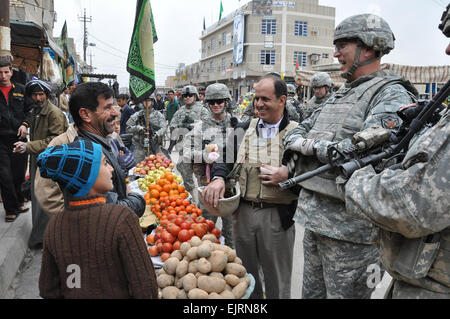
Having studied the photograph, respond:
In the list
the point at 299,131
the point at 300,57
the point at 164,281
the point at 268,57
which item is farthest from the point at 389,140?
the point at 300,57

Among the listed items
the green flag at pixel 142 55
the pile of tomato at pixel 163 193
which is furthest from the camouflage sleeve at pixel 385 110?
the green flag at pixel 142 55

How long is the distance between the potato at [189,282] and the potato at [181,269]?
83mm

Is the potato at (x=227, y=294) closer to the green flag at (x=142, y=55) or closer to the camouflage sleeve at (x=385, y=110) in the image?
the camouflage sleeve at (x=385, y=110)

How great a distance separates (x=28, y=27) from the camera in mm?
7406

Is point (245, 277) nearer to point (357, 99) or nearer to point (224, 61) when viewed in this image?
point (357, 99)

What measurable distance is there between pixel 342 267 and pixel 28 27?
329 inches

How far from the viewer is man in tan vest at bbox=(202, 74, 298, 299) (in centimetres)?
262

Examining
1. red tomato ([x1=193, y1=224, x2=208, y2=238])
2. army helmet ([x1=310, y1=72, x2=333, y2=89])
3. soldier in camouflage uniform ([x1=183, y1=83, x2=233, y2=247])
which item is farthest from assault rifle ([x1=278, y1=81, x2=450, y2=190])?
army helmet ([x1=310, y1=72, x2=333, y2=89])

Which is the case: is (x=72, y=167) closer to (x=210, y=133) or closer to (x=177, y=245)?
(x=177, y=245)

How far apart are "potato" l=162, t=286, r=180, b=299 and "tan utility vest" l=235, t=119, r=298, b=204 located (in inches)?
36.1
